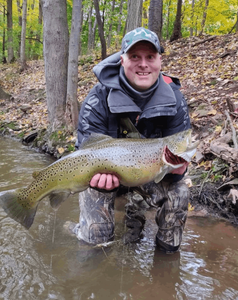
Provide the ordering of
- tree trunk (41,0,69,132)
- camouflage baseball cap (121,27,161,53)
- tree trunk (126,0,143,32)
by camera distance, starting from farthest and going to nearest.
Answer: tree trunk (126,0,143,32)
tree trunk (41,0,69,132)
camouflage baseball cap (121,27,161,53)

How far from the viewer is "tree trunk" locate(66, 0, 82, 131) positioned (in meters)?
6.94

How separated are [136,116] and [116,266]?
156cm

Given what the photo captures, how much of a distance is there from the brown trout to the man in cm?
12

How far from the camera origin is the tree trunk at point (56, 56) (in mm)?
7234

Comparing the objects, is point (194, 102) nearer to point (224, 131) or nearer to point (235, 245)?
point (224, 131)

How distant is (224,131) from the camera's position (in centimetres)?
489

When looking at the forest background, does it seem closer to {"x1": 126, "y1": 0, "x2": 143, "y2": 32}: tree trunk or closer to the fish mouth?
{"x1": 126, "y1": 0, "x2": 143, "y2": 32}: tree trunk

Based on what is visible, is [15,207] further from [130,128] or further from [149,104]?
[149,104]

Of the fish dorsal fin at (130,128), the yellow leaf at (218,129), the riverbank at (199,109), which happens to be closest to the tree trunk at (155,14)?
the riverbank at (199,109)

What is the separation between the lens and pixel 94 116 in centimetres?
285

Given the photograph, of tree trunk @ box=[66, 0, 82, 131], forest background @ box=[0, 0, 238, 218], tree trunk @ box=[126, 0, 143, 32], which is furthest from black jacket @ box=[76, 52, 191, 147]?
tree trunk @ box=[126, 0, 143, 32]

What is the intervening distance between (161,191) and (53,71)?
18.4 feet

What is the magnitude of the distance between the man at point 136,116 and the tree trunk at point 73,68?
4.30 m

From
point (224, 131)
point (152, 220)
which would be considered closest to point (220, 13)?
point (224, 131)
